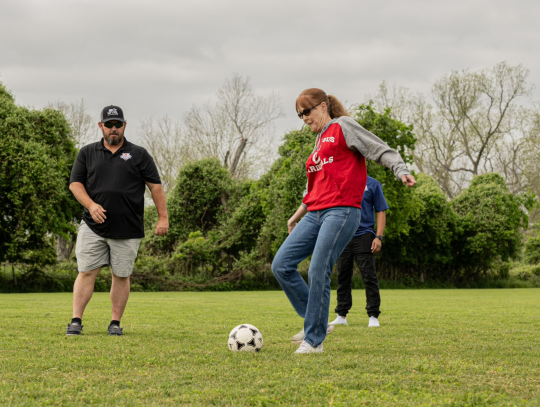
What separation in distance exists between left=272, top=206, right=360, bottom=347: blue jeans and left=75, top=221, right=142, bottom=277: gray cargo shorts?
72.6 inches

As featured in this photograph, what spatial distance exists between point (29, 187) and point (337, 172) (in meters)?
16.0

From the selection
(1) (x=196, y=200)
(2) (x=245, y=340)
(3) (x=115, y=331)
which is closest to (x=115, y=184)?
(3) (x=115, y=331)

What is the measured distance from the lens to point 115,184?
565cm

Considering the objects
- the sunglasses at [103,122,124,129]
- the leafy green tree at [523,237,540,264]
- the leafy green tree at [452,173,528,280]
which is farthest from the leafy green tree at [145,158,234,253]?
the sunglasses at [103,122,124,129]

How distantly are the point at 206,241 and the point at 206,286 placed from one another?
2.80 m

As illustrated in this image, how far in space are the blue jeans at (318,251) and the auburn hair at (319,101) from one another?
2.68 feet

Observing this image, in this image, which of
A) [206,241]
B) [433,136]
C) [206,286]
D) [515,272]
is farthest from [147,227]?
[433,136]

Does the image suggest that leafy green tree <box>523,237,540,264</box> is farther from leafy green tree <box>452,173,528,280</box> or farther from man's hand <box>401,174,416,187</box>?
man's hand <box>401,174,416,187</box>

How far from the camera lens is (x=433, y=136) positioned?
3962cm

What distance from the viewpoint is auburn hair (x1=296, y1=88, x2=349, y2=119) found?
14.9ft

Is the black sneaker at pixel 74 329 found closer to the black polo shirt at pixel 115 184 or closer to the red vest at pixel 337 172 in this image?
the black polo shirt at pixel 115 184

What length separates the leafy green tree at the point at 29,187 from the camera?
18.3m

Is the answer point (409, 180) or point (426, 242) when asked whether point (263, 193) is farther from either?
point (409, 180)

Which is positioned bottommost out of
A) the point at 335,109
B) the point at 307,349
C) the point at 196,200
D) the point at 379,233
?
the point at 307,349
